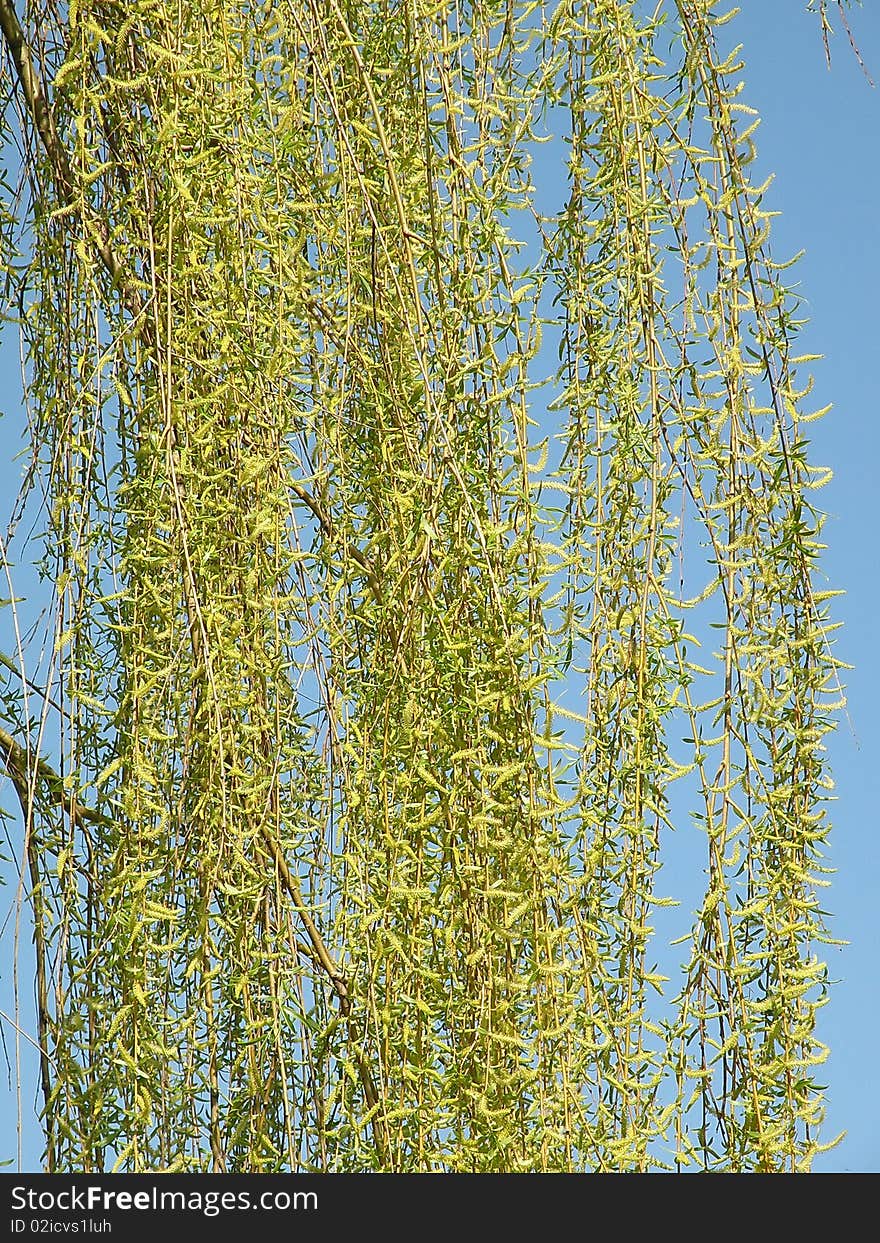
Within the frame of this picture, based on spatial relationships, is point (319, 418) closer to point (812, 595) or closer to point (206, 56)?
point (206, 56)

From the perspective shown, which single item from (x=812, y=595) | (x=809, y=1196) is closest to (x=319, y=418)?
(x=812, y=595)

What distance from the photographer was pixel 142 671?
1221mm

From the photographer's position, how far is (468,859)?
1.18 meters

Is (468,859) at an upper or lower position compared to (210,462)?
lower

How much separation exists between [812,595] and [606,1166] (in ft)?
1.63

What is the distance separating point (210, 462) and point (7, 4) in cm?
66

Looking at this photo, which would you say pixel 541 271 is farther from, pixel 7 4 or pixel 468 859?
pixel 7 4

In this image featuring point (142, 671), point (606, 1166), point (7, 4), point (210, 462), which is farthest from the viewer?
point (7, 4)

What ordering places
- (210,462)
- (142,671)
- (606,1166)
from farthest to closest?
1. (210,462)
2. (142,671)
3. (606,1166)

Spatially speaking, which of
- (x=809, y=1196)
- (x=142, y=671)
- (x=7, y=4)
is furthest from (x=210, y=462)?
(x=809, y=1196)

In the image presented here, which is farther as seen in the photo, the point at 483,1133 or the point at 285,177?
the point at 285,177

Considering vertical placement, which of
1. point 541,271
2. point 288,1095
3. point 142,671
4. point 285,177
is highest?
point 285,177

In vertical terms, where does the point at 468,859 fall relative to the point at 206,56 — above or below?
below

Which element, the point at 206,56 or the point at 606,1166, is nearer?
the point at 606,1166
